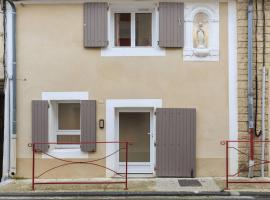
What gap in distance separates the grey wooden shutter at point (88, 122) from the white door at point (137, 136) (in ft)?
2.52

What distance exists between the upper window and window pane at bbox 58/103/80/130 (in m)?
2.07

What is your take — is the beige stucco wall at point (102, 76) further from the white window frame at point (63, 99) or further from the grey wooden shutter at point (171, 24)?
the grey wooden shutter at point (171, 24)

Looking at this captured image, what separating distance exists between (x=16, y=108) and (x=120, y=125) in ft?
9.18

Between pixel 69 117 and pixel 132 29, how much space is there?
9.66ft

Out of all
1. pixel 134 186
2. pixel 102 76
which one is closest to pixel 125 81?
pixel 102 76

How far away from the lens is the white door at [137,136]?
37.7ft

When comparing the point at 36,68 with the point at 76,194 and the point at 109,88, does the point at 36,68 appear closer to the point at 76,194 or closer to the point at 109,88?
the point at 109,88

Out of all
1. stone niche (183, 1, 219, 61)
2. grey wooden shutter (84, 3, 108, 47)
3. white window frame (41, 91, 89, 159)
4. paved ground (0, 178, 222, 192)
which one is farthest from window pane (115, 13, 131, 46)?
paved ground (0, 178, 222, 192)

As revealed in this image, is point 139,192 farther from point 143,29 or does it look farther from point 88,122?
point 143,29

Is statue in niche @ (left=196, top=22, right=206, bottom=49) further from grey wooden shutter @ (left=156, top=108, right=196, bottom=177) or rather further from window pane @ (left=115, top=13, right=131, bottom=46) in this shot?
window pane @ (left=115, top=13, right=131, bottom=46)

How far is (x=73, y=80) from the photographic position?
440 inches

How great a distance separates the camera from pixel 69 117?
11539 millimetres

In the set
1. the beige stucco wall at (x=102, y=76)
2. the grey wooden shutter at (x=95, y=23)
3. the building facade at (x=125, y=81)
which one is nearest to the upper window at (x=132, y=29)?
the building facade at (x=125, y=81)

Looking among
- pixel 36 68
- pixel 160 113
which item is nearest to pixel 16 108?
pixel 36 68
